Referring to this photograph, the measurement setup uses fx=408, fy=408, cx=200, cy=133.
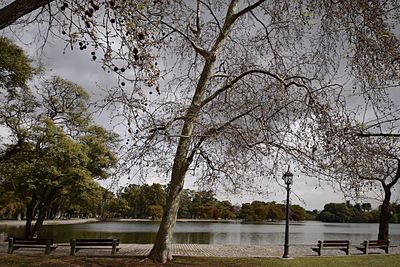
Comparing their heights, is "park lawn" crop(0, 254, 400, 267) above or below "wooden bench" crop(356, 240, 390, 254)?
below

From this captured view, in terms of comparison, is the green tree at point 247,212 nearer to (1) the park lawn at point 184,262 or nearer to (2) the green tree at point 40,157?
(2) the green tree at point 40,157

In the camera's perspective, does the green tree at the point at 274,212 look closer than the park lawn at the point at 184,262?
No

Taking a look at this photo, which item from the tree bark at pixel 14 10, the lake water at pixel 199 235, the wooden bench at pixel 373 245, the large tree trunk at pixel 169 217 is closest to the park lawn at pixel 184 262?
the large tree trunk at pixel 169 217

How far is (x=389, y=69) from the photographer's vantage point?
19.9 feet

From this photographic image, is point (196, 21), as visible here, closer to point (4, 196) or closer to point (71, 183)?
point (71, 183)

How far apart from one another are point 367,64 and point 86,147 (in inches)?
708

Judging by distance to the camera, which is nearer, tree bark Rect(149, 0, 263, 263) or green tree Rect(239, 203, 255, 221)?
tree bark Rect(149, 0, 263, 263)

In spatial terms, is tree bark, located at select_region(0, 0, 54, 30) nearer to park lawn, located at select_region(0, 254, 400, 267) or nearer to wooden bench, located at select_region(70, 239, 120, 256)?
park lawn, located at select_region(0, 254, 400, 267)

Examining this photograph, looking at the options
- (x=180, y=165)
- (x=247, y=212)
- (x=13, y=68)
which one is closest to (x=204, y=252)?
(x=180, y=165)

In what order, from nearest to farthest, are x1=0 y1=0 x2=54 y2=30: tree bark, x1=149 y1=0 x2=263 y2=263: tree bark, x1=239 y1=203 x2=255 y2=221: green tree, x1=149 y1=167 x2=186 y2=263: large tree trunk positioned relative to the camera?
1. x1=0 y1=0 x2=54 y2=30: tree bark
2. x1=149 y1=0 x2=263 y2=263: tree bark
3. x1=149 y1=167 x2=186 y2=263: large tree trunk
4. x1=239 y1=203 x2=255 y2=221: green tree

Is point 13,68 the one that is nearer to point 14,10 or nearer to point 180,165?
point 180,165

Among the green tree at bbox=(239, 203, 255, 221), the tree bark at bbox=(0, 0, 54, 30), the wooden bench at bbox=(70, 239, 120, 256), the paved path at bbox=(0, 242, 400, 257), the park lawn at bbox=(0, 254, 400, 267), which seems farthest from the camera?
the green tree at bbox=(239, 203, 255, 221)

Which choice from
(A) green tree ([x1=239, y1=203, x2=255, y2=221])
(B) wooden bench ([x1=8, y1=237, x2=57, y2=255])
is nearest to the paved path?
(B) wooden bench ([x1=8, y1=237, x2=57, y2=255])

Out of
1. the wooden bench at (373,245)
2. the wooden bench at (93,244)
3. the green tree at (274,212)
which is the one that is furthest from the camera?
the green tree at (274,212)
